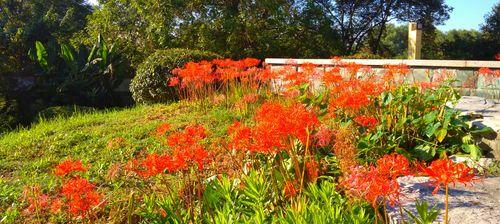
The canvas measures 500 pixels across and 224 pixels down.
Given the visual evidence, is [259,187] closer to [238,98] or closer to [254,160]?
[254,160]

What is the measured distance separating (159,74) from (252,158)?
7.03 metres

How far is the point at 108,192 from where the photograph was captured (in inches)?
169

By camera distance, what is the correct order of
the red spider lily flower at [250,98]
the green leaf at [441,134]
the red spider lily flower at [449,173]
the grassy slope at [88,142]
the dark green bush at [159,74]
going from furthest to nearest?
1. the dark green bush at [159,74]
2. the red spider lily flower at [250,98]
3. the grassy slope at [88,142]
4. the green leaf at [441,134]
5. the red spider lily flower at [449,173]

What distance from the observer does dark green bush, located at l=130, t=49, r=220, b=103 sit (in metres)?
10.0

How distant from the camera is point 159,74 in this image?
1008 centimetres

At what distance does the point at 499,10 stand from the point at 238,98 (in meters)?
21.5

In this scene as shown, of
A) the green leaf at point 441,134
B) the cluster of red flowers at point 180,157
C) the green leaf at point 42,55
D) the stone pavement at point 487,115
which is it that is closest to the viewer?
the cluster of red flowers at point 180,157

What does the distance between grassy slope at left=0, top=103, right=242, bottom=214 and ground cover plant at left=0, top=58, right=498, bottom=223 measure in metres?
0.02

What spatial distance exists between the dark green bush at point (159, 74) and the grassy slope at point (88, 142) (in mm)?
1393

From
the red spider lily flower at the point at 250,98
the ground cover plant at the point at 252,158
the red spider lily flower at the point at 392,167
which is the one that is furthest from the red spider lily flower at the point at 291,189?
the red spider lily flower at the point at 250,98

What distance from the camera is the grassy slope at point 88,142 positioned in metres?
4.97

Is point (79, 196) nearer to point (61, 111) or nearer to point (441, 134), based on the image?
point (441, 134)

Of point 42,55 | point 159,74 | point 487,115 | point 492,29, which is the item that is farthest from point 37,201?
point 492,29

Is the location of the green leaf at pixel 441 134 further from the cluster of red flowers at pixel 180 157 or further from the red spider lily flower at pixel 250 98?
the red spider lily flower at pixel 250 98
